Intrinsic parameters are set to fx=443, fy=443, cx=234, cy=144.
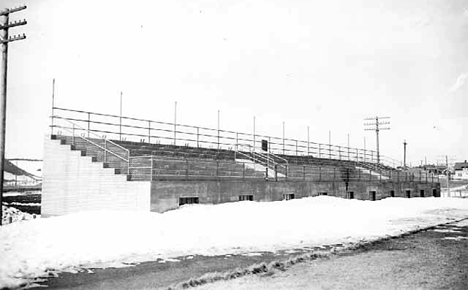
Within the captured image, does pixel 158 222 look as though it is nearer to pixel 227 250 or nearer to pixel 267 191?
pixel 227 250

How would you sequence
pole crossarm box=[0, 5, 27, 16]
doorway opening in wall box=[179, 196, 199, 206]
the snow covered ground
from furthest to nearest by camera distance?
A: pole crossarm box=[0, 5, 27, 16]
doorway opening in wall box=[179, 196, 199, 206]
the snow covered ground

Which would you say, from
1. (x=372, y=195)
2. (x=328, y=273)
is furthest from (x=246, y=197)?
(x=372, y=195)

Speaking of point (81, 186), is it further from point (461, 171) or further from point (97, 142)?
point (461, 171)

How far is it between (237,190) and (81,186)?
7090mm

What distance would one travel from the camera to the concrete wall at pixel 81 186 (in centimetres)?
1770

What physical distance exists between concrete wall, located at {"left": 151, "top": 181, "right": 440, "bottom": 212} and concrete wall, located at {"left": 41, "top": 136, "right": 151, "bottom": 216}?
720 mm

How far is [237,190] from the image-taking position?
21.2m

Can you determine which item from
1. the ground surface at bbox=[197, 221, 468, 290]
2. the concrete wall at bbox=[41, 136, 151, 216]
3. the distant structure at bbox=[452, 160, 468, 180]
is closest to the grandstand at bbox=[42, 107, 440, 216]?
the concrete wall at bbox=[41, 136, 151, 216]

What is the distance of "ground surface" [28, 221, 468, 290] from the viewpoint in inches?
287

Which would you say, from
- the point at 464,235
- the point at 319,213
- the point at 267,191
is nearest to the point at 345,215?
the point at 319,213

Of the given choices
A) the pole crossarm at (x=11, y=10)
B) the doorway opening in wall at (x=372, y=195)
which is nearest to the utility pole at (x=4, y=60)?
the pole crossarm at (x=11, y=10)

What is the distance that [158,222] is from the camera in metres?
14.4

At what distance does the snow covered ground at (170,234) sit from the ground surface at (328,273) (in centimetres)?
107

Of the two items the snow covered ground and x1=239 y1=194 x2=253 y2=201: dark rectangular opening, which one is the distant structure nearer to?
x1=239 y1=194 x2=253 y2=201: dark rectangular opening
